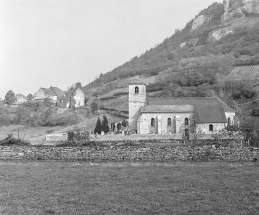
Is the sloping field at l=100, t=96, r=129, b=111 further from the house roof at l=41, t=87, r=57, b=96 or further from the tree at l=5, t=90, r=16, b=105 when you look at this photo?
the tree at l=5, t=90, r=16, b=105

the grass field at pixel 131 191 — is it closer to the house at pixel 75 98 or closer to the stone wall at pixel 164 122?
the stone wall at pixel 164 122

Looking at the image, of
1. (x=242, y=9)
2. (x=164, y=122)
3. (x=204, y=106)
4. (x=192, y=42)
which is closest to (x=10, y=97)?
(x=164, y=122)

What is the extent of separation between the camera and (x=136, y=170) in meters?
15.8

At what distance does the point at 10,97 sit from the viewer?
353ft

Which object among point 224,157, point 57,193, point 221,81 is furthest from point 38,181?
point 221,81

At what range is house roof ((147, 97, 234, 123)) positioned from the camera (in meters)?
56.7

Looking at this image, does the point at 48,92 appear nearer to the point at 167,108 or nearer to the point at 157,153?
the point at 167,108

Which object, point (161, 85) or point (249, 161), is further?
point (161, 85)

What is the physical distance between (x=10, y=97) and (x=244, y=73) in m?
70.1

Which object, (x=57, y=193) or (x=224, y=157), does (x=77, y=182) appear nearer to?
(x=57, y=193)

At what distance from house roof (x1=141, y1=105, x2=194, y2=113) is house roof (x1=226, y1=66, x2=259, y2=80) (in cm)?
3962

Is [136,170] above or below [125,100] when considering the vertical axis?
below

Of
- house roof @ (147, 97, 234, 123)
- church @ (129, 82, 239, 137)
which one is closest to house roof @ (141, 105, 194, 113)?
church @ (129, 82, 239, 137)

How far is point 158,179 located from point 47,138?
125 feet
